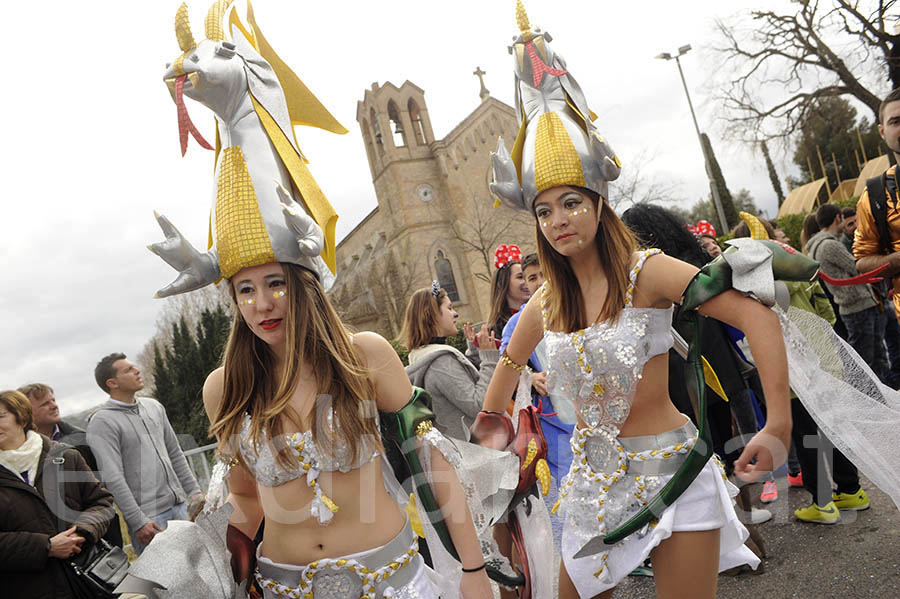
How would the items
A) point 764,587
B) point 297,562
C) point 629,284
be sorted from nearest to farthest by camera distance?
point 297,562 → point 629,284 → point 764,587

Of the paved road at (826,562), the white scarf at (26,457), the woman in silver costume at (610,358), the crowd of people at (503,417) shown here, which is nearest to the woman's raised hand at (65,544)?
the white scarf at (26,457)

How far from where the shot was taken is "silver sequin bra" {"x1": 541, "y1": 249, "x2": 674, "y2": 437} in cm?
221

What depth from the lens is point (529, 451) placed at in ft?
8.35

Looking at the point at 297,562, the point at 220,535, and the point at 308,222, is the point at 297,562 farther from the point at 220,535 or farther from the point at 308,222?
the point at 308,222

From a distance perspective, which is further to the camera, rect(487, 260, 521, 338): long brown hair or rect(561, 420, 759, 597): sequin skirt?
rect(487, 260, 521, 338): long brown hair

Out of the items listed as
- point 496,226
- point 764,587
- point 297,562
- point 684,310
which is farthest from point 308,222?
point 496,226

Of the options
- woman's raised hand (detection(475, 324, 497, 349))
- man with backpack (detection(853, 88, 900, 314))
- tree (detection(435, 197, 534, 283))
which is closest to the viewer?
man with backpack (detection(853, 88, 900, 314))

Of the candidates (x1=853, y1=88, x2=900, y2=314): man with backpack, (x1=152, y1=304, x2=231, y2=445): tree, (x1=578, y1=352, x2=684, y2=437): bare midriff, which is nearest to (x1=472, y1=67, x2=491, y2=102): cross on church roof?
(x1=152, y1=304, x2=231, y2=445): tree

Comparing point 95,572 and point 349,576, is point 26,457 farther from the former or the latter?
point 349,576

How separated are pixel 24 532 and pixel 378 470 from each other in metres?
2.37

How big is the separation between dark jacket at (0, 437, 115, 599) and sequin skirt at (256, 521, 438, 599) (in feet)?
6.55

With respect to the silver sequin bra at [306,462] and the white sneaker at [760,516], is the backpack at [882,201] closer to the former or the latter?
the white sneaker at [760,516]

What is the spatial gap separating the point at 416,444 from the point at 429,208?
32.7 metres

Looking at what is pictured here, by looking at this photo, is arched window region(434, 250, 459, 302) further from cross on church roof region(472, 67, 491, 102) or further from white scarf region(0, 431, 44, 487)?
white scarf region(0, 431, 44, 487)
